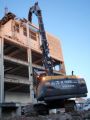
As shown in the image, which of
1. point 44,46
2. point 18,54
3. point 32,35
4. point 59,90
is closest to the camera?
point 59,90

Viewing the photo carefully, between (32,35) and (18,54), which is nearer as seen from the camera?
(32,35)

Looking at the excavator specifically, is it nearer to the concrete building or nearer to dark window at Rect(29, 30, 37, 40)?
the concrete building

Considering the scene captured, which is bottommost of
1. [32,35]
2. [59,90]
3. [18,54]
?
[59,90]

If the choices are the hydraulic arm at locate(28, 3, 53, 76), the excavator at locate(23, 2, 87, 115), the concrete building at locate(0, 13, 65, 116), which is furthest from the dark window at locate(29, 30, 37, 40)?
the excavator at locate(23, 2, 87, 115)

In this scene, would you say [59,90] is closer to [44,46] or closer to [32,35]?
[44,46]

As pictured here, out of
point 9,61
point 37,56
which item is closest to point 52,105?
point 9,61

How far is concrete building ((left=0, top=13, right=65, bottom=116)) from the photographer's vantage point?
3080 cm

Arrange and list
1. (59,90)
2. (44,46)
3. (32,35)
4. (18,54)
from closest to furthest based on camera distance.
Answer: (59,90), (44,46), (32,35), (18,54)

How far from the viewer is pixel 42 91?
13.9m

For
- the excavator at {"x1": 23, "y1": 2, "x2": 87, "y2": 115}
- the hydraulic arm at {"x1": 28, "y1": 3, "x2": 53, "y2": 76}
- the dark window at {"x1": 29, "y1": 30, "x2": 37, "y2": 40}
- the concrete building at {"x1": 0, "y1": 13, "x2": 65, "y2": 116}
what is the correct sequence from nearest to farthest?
the excavator at {"x1": 23, "y1": 2, "x2": 87, "y2": 115}
the hydraulic arm at {"x1": 28, "y1": 3, "x2": 53, "y2": 76}
the concrete building at {"x1": 0, "y1": 13, "x2": 65, "y2": 116}
the dark window at {"x1": 29, "y1": 30, "x2": 37, "y2": 40}

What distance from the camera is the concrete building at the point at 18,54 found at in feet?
101

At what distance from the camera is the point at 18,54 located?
36938 millimetres

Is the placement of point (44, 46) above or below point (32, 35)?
below

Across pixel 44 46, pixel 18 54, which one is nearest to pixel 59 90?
pixel 44 46
